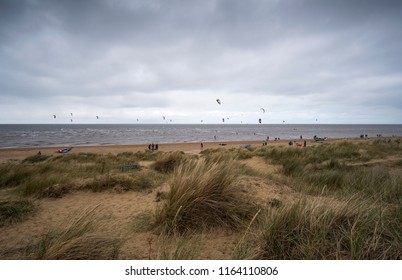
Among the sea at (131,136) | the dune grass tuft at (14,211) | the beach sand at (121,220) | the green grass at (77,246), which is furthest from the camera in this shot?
the sea at (131,136)

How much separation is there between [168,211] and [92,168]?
743 cm

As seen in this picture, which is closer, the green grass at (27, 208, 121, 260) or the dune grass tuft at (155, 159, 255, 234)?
the green grass at (27, 208, 121, 260)

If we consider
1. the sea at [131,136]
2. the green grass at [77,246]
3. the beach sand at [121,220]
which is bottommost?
the sea at [131,136]

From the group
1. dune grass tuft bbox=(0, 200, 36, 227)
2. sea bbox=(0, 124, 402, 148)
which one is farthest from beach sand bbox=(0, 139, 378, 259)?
sea bbox=(0, 124, 402, 148)

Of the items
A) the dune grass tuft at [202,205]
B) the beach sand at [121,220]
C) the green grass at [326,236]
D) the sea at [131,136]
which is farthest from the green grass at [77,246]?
the sea at [131,136]

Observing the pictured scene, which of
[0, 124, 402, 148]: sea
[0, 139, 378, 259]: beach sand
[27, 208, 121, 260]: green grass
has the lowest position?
[0, 124, 402, 148]: sea

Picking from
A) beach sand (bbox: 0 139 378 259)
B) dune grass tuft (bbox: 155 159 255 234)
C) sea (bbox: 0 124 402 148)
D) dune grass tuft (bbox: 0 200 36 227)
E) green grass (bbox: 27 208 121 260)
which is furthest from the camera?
sea (bbox: 0 124 402 148)

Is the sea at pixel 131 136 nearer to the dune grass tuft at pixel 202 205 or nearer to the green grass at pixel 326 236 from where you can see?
the dune grass tuft at pixel 202 205

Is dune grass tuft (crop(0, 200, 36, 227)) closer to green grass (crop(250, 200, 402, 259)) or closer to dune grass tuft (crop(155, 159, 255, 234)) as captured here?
dune grass tuft (crop(155, 159, 255, 234))

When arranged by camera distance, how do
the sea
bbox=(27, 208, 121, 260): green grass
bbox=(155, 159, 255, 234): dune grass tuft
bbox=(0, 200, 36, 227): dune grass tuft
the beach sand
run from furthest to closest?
the sea
bbox=(0, 200, 36, 227): dune grass tuft
bbox=(155, 159, 255, 234): dune grass tuft
the beach sand
bbox=(27, 208, 121, 260): green grass

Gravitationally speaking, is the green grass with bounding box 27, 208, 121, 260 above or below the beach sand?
above

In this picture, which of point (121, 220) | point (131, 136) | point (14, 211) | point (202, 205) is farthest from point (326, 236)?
point (131, 136)

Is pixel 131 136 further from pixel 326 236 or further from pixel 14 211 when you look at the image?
pixel 326 236

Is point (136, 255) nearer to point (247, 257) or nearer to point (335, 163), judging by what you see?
point (247, 257)
